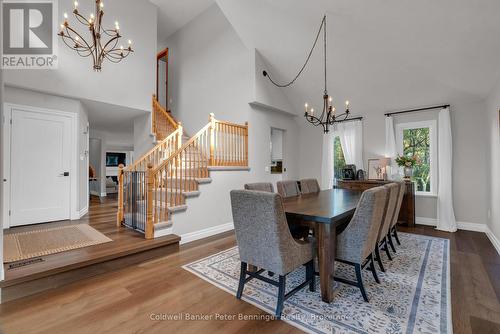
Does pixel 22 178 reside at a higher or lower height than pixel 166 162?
lower

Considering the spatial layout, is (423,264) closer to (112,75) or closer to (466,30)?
(466,30)

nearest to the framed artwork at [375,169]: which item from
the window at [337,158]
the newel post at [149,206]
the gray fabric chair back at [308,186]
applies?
the window at [337,158]

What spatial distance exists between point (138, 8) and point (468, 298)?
7472 mm

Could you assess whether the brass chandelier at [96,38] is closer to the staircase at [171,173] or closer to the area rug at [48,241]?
the staircase at [171,173]

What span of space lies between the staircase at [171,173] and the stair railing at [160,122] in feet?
4.02

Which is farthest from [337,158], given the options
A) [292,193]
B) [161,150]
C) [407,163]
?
[161,150]

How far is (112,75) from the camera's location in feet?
16.4

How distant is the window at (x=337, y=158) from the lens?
19.8 feet

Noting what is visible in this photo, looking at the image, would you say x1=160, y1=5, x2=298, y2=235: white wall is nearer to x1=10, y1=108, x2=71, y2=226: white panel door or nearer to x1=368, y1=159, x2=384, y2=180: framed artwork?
x1=368, y1=159, x2=384, y2=180: framed artwork

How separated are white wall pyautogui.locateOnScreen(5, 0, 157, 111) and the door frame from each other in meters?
0.39

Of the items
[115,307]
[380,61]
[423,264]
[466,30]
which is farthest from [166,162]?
[466,30]

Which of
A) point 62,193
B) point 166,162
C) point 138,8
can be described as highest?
point 138,8

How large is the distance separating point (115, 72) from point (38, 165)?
92.7 inches

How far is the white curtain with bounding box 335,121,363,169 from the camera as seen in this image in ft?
18.1
